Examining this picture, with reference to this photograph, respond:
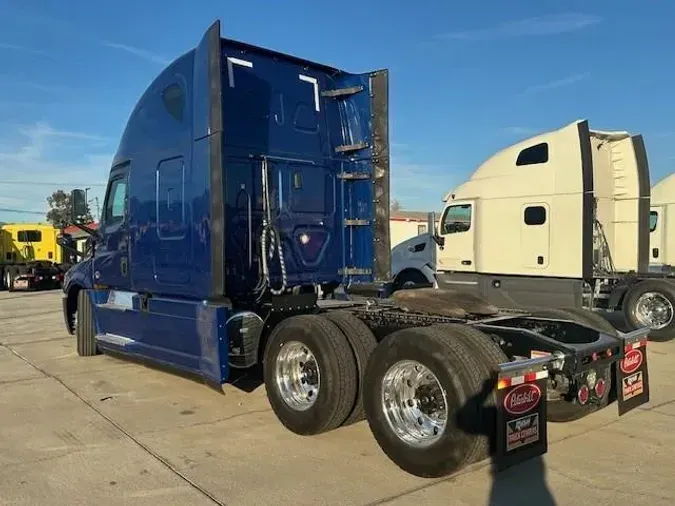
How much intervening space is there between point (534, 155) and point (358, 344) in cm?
711

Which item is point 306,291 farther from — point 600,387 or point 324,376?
point 600,387

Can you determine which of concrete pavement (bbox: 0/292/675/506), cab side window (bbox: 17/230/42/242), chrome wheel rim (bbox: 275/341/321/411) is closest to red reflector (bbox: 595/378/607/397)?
concrete pavement (bbox: 0/292/675/506)

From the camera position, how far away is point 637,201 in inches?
454

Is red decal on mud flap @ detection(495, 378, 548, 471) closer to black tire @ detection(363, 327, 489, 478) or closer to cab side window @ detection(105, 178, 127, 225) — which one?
black tire @ detection(363, 327, 489, 478)

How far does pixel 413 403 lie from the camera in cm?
458

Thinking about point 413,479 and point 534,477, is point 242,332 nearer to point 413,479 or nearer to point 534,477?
point 413,479

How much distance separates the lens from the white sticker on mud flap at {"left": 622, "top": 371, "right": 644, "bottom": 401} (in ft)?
15.7

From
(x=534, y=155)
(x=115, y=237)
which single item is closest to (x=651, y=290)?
(x=534, y=155)

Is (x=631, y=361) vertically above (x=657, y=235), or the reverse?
(x=657, y=235)

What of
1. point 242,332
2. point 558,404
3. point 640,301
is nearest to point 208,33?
point 242,332

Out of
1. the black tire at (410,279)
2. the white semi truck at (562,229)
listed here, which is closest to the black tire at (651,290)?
the white semi truck at (562,229)

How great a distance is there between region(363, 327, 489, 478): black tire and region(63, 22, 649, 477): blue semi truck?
1 cm

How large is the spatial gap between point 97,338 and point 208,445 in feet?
12.0

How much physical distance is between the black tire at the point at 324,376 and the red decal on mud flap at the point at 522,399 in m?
1.50
